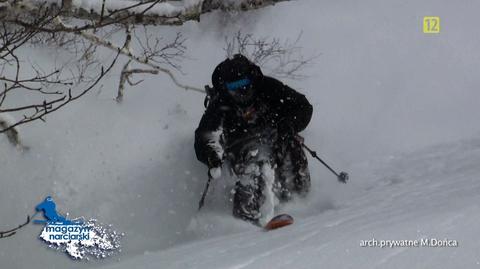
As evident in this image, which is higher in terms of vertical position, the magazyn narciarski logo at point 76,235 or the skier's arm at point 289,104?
the skier's arm at point 289,104

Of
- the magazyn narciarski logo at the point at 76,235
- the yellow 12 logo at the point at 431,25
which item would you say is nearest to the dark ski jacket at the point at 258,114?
the magazyn narciarski logo at the point at 76,235

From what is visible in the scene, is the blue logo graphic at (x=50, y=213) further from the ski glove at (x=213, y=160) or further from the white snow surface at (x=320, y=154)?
the ski glove at (x=213, y=160)

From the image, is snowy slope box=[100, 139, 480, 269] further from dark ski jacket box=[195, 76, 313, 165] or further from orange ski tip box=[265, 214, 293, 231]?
dark ski jacket box=[195, 76, 313, 165]

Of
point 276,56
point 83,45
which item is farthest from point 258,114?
point 83,45

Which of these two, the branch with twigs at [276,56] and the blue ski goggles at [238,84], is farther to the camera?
the branch with twigs at [276,56]

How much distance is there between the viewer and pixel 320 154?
757 cm

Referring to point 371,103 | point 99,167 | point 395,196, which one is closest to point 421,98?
point 371,103

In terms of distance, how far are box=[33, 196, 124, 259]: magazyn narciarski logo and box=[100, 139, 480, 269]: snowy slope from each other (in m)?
1.72

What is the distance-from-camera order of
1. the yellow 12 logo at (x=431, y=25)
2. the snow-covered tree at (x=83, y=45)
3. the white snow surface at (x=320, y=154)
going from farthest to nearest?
the yellow 12 logo at (x=431, y=25)
the white snow surface at (x=320, y=154)
the snow-covered tree at (x=83, y=45)

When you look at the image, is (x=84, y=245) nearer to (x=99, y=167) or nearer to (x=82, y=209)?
(x=82, y=209)

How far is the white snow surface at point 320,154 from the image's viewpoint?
11.2ft

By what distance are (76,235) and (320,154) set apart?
324cm

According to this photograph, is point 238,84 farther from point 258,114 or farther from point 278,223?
point 278,223

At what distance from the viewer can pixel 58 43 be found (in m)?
9.36
